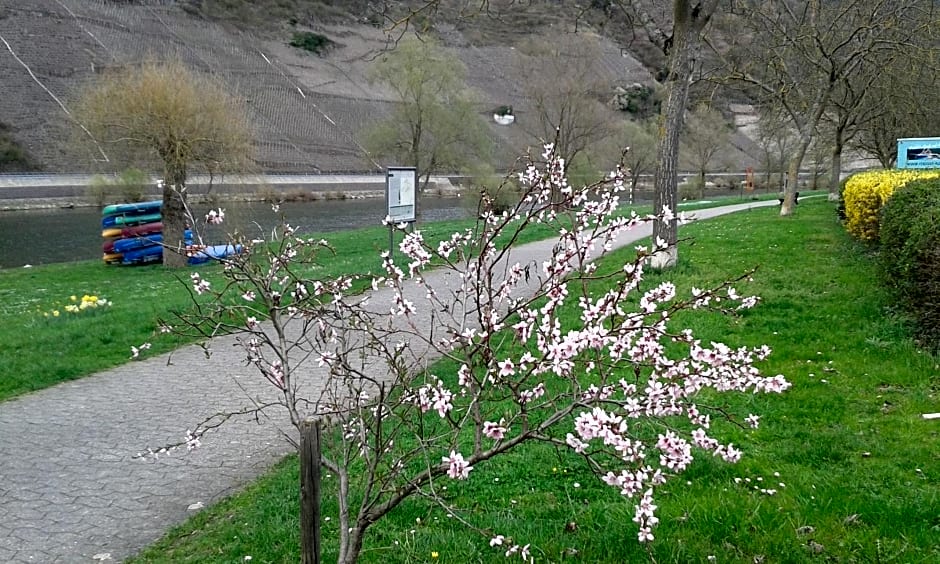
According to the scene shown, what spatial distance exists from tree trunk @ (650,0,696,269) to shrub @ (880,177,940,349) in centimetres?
352

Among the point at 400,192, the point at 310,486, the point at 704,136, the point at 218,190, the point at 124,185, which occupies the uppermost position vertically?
the point at 704,136

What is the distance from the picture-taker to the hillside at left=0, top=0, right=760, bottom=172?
7319 centimetres

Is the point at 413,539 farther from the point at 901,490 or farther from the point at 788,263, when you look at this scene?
the point at 788,263

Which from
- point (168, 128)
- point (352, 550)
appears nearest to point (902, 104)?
point (168, 128)

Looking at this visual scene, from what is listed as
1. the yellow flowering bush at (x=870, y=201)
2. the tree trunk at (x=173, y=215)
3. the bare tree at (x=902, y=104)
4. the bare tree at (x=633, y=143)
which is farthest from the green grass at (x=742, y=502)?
the bare tree at (x=633, y=143)

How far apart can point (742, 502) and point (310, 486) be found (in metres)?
2.39

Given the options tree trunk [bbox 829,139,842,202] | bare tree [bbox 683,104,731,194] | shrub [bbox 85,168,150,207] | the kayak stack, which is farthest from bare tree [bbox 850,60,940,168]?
bare tree [bbox 683,104,731,194]

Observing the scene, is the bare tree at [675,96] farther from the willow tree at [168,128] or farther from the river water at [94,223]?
the willow tree at [168,128]

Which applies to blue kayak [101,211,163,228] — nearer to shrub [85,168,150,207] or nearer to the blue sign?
shrub [85,168,150,207]

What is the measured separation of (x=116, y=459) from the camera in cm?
549

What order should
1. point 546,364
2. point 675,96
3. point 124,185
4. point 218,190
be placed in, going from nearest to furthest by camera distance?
point 546,364 < point 675,96 < point 218,190 < point 124,185

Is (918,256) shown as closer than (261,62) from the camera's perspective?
Yes

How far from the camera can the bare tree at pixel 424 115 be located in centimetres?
4028

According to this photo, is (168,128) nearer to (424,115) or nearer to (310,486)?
(310,486)
